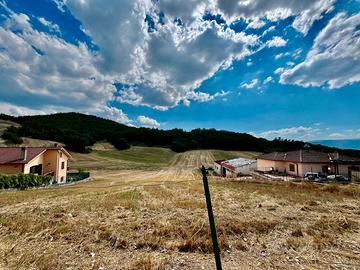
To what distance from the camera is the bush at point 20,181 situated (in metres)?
23.9

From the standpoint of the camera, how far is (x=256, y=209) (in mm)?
12250

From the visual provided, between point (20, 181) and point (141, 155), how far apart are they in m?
62.3

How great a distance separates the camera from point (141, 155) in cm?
8744

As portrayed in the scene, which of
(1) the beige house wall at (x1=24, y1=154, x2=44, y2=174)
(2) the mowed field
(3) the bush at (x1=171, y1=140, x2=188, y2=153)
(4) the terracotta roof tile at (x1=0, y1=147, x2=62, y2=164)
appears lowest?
(2) the mowed field

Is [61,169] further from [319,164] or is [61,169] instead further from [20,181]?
[319,164]

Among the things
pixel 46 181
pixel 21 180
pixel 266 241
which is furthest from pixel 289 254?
pixel 46 181

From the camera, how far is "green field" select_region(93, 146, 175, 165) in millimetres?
78269

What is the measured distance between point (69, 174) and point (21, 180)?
688 inches

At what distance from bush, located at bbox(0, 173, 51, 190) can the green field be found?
48443 millimetres

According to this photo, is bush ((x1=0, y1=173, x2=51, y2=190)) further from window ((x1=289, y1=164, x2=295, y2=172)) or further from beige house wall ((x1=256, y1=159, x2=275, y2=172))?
beige house wall ((x1=256, y1=159, x2=275, y2=172))

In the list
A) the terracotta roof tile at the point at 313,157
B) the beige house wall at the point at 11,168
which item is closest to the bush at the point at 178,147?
the terracotta roof tile at the point at 313,157

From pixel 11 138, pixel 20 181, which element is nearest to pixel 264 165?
pixel 20 181

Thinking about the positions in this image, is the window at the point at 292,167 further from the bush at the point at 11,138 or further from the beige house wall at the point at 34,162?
the bush at the point at 11,138

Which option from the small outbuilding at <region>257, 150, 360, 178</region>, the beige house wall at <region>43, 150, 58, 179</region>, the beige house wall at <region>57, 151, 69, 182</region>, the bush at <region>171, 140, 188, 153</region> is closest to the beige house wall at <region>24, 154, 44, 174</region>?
the beige house wall at <region>43, 150, 58, 179</region>
